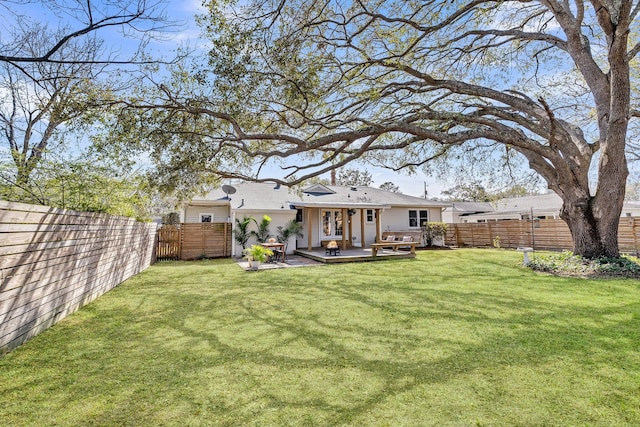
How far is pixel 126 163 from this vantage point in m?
8.16

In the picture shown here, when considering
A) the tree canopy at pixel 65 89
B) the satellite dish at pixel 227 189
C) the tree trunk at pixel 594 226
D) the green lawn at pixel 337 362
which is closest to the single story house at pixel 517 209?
the tree trunk at pixel 594 226

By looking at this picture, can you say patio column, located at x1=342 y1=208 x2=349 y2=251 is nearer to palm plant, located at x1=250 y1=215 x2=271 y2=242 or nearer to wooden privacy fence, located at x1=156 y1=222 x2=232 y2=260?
palm plant, located at x1=250 y1=215 x2=271 y2=242

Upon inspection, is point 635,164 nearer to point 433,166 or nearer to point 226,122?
point 433,166

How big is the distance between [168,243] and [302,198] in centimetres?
690

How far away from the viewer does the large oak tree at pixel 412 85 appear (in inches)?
294

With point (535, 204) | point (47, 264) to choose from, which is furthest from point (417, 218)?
point (47, 264)

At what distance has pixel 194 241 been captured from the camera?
14555 millimetres

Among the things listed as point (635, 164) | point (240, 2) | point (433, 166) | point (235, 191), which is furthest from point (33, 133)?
point (635, 164)

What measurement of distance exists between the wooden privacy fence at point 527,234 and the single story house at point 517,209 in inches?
47.0

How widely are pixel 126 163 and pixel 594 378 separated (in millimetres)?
10102

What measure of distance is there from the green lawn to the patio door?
1088 cm

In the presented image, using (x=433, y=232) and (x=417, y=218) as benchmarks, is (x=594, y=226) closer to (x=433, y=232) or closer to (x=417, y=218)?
(x=433, y=232)

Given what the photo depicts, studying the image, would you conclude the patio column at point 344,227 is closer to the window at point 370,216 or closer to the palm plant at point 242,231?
the window at point 370,216

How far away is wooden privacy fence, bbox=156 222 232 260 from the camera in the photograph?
14115 mm
